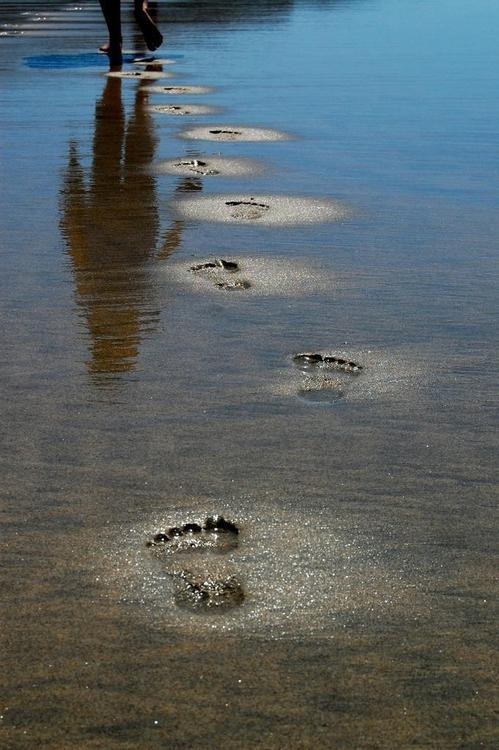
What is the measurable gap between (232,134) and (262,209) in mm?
2240

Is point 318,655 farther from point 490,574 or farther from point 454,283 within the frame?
point 454,283

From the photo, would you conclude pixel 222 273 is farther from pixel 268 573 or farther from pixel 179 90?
pixel 179 90

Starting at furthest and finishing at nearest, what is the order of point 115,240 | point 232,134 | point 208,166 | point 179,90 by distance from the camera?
point 179,90, point 232,134, point 208,166, point 115,240

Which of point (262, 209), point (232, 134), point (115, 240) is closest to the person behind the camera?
point (115, 240)

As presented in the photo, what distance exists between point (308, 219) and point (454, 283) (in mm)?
1188

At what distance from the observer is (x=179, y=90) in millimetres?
10008

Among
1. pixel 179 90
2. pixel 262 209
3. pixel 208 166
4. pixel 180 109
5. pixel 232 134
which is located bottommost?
pixel 179 90

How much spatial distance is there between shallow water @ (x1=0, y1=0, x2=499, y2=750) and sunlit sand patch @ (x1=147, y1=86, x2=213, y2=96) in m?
2.97

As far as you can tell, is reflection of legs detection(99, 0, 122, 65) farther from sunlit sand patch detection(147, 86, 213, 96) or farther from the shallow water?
the shallow water

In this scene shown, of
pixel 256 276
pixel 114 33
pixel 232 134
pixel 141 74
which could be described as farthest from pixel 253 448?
pixel 114 33

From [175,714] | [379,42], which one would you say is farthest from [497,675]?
[379,42]

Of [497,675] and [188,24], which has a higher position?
[497,675]

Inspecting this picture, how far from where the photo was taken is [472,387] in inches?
134

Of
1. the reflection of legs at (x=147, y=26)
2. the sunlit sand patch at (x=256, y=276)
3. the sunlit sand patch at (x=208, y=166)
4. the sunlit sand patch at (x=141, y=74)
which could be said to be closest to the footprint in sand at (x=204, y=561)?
the sunlit sand patch at (x=256, y=276)
